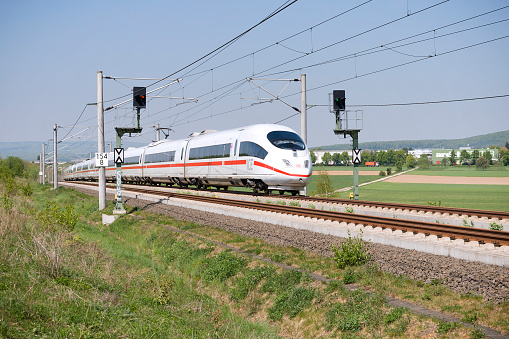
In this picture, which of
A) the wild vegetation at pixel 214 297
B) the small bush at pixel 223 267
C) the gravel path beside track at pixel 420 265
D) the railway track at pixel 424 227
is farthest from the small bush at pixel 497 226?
the small bush at pixel 223 267

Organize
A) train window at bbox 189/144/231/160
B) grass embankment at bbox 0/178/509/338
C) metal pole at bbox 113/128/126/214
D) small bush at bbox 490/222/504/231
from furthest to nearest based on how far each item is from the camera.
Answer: train window at bbox 189/144/231/160 → metal pole at bbox 113/128/126/214 → small bush at bbox 490/222/504/231 → grass embankment at bbox 0/178/509/338

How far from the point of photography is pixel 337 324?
7.78 m

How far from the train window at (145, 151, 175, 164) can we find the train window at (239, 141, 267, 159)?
13230mm

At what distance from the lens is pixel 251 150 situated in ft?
85.7

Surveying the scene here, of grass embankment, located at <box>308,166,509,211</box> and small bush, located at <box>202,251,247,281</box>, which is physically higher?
small bush, located at <box>202,251,247,281</box>

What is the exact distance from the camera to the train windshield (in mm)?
25031

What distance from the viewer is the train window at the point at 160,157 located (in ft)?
130

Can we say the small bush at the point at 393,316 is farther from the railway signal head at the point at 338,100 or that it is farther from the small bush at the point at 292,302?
the railway signal head at the point at 338,100

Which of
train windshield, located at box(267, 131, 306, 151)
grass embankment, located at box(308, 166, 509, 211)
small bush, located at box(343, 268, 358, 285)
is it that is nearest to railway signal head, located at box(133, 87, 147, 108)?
train windshield, located at box(267, 131, 306, 151)

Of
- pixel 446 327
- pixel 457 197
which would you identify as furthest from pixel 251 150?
pixel 457 197

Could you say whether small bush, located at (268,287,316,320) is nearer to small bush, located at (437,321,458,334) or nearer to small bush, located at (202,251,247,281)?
small bush, located at (202,251,247,281)

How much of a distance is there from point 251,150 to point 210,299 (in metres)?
16.2

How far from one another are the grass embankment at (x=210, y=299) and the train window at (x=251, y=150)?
37.9 feet

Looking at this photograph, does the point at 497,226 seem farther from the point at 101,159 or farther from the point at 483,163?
the point at 483,163
